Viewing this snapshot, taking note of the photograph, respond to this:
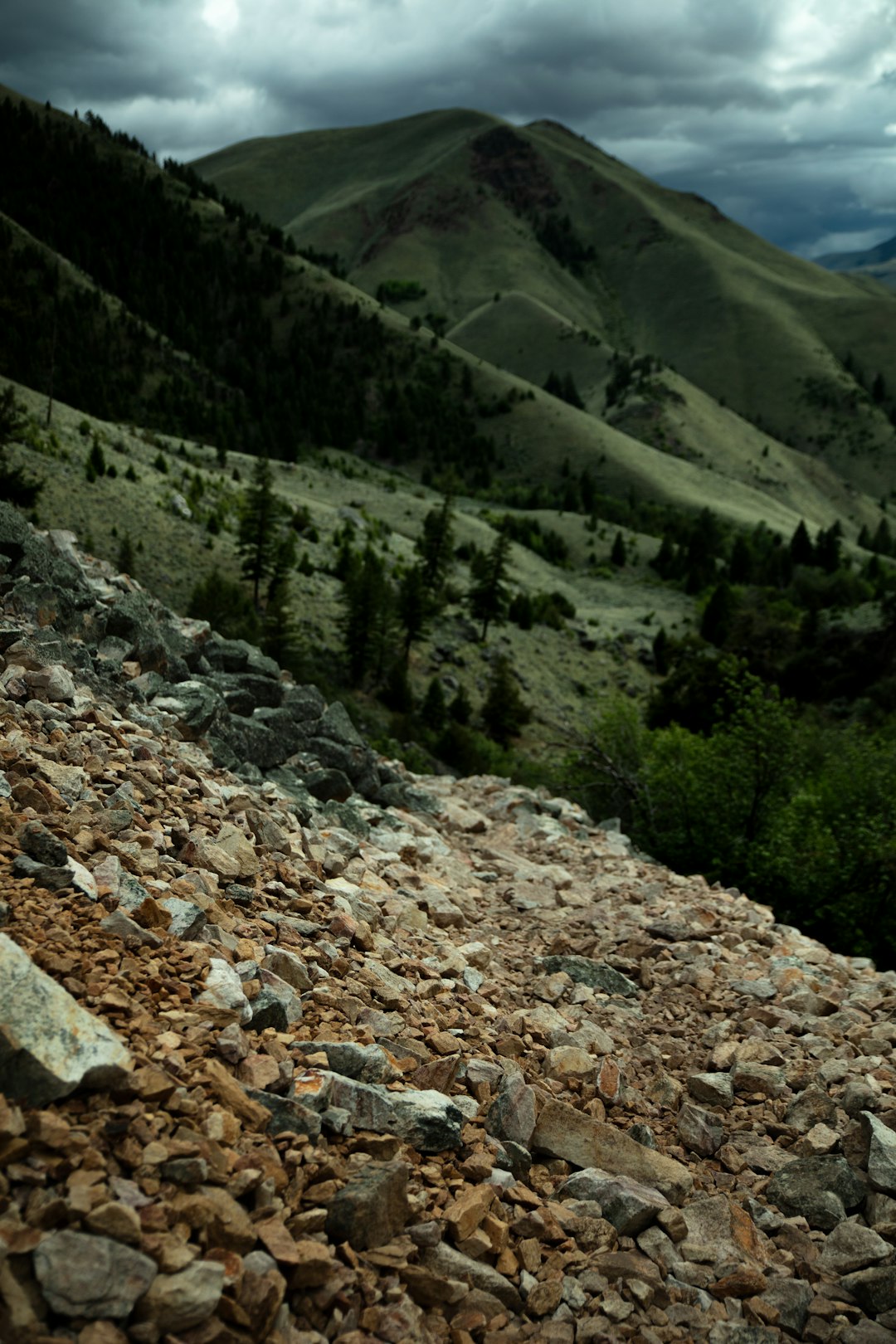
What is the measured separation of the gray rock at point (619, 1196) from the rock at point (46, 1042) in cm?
369

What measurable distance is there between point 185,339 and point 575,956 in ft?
A: 690

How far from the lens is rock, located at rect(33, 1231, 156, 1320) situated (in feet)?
12.5

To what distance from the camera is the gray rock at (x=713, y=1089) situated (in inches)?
326

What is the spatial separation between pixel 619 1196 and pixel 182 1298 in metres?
3.64

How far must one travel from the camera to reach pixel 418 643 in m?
74.8

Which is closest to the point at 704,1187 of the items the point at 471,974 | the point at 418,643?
the point at 471,974

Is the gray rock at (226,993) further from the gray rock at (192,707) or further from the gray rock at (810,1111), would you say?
the gray rock at (192,707)

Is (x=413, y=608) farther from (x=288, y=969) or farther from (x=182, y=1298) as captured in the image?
(x=182, y=1298)

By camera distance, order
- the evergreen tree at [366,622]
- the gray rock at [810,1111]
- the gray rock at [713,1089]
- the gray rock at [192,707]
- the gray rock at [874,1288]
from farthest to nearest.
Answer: the evergreen tree at [366,622] → the gray rock at [192,707] → the gray rock at [713,1089] → the gray rock at [810,1111] → the gray rock at [874,1288]

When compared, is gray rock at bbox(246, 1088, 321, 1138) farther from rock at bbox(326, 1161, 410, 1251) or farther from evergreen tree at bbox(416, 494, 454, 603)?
evergreen tree at bbox(416, 494, 454, 603)

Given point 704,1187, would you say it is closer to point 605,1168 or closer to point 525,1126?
point 605,1168

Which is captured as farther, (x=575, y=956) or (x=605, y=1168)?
(x=575, y=956)

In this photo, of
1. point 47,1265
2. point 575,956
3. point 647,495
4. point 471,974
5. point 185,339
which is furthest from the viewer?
point 185,339

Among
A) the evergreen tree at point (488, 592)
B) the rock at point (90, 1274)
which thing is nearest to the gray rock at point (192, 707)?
the rock at point (90, 1274)
